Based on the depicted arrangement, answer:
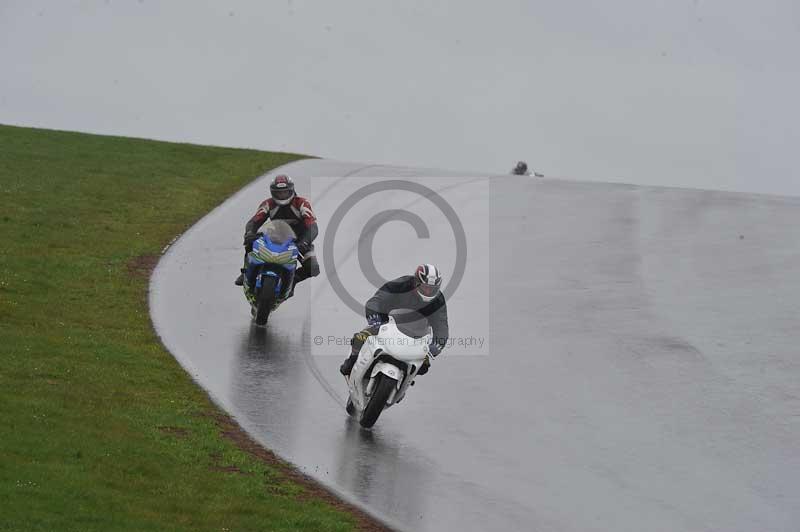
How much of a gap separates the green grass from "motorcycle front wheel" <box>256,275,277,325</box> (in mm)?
1672

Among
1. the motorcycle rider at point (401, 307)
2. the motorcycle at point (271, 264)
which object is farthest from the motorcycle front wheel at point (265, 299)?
the motorcycle rider at point (401, 307)

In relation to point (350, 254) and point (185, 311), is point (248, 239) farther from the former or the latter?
point (350, 254)

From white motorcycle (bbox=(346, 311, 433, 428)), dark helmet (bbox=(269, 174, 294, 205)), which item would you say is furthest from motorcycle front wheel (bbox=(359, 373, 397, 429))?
dark helmet (bbox=(269, 174, 294, 205))

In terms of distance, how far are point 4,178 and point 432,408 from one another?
1568 centimetres

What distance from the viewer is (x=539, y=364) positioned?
1698 centimetres

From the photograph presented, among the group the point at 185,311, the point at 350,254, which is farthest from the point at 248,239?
the point at 350,254

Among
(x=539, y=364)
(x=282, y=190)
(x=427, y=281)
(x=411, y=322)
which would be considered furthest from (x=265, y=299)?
(x=427, y=281)

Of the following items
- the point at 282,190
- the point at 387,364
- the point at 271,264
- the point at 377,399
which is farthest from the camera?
the point at 282,190

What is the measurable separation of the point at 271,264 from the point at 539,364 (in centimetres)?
413

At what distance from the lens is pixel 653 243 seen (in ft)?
86.7

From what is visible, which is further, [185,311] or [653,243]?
[653,243]

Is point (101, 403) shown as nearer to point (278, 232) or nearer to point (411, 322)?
point (411, 322)

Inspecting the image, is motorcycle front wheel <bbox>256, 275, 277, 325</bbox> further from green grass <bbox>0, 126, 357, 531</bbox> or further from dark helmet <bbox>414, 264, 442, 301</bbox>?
dark helmet <bbox>414, 264, 442, 301</bbox>

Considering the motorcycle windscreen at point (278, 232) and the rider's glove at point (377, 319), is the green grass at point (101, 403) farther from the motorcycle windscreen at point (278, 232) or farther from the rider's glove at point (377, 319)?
the motorcycle windscreen at point (278, 232)
